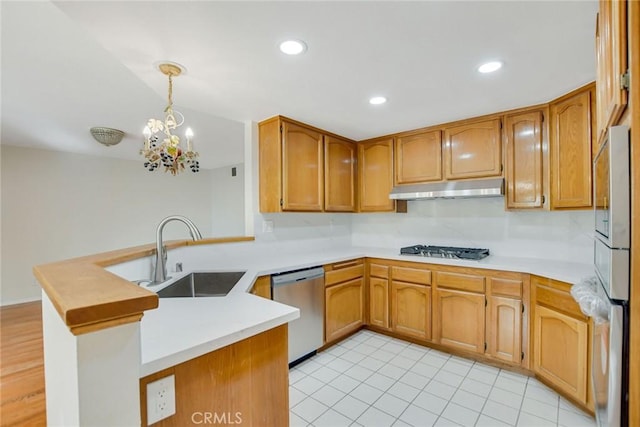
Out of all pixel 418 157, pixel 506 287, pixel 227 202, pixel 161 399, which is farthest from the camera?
pixel 227 202

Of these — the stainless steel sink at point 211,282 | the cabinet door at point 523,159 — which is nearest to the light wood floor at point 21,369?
the stainless steel sink at point 211,282

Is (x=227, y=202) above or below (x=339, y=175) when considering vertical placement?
below

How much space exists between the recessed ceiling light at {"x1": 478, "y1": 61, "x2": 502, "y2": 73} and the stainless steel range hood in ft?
3.46

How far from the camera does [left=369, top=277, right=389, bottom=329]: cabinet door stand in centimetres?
295

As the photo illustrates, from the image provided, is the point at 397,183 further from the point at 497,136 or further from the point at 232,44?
the point at 232,44

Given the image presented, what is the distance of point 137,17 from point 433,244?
3.08 m

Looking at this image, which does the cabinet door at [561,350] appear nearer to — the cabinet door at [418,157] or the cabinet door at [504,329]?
the cabinet door at [504,329]

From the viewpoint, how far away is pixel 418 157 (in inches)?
118

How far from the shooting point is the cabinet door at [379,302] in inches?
116

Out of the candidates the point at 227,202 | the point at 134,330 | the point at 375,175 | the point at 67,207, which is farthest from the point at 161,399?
the point at 227,202

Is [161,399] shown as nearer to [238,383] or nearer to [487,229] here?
[238,383]

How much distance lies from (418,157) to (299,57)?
1.83 m

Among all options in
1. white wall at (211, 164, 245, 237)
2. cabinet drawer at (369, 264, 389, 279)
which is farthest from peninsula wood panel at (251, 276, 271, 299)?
white wall at (211, 164, 245, 237)

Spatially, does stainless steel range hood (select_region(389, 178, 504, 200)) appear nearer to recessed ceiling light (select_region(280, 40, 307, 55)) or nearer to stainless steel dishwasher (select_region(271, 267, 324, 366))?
stainless steel dishwasher (select_region(271, 267, 324, 366))
